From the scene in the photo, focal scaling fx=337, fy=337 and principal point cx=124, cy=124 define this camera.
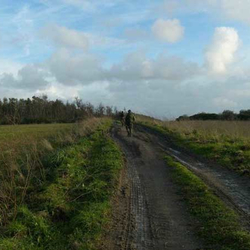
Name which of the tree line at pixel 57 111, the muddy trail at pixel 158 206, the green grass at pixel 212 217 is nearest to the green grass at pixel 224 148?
the muddy trail at pixel 158 206

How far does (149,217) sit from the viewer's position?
784cm

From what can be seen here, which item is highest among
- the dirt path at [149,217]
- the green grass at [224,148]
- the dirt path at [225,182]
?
the green grass at [224,148]

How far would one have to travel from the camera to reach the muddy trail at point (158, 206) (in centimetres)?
645

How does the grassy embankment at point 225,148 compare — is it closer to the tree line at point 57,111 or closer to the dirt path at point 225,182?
the dirt path at point 225,182

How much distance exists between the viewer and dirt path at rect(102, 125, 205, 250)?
250 inches

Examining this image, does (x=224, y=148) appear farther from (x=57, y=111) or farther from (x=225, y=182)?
(x=57, y=111)

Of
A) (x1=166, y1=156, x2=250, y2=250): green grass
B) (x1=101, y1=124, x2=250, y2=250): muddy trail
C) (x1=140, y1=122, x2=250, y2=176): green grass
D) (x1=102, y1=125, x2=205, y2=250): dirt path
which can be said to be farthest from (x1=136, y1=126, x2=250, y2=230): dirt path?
(x1=102, y1=125, x2=205, y2=250): dirt path

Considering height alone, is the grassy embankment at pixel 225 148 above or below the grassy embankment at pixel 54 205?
above

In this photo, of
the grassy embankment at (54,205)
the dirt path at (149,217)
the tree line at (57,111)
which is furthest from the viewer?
the tree line at (57,111)

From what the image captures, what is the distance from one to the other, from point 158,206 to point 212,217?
5.32 feet

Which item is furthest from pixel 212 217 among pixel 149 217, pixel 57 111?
pixel 57 111

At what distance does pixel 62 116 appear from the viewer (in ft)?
298

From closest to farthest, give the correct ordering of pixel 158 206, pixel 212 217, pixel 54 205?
pixel 212 217, pixel 54 205, pixel 158 206

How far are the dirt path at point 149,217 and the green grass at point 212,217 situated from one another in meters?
0.23
